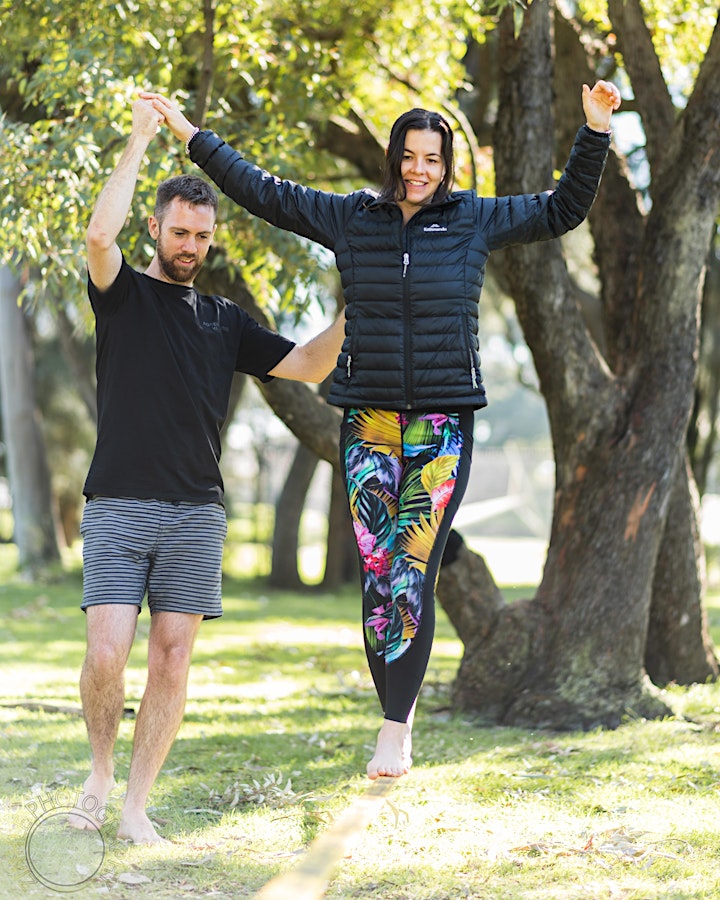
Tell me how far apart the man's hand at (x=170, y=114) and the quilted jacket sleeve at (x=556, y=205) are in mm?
1066

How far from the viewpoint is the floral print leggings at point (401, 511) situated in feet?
12.3

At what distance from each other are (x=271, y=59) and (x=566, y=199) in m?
3.77

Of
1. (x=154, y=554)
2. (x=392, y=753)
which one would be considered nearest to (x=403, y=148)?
(x=154, y=554)

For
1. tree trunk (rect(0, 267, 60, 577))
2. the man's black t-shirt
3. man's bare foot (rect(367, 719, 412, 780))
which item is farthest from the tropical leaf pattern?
tree trunk (rect(0, 267, 60, 577))

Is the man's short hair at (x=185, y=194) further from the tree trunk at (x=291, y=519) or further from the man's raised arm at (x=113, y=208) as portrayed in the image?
the tree trunk at (x=291, y=519)

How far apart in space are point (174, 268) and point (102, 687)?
147cm

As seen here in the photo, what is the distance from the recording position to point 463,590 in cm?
682

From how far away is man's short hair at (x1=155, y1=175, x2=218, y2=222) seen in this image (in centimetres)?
399

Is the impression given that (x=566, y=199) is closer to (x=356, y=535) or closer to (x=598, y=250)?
(x=356, y=535)

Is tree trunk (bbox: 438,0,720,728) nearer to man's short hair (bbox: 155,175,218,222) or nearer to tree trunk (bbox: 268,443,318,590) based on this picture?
man's short hair (bbox: 155,175,218,222)

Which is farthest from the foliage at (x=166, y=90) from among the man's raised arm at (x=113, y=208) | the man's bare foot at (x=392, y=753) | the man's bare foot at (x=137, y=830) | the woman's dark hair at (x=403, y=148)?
the man's bare foot at (x=392, y=753)

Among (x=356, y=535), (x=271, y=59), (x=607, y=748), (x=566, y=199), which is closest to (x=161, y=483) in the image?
(x=356, y=535)

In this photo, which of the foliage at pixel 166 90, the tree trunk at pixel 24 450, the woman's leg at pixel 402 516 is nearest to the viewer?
the woman's leg at pixel 402 516

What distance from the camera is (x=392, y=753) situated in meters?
3.56
